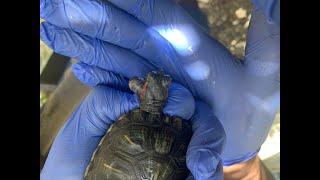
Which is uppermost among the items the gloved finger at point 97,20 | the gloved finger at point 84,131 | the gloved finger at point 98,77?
the gloved finger at point 97,20

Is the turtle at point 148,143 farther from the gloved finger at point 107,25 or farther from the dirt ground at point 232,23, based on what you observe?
the dirt ground at point 232,23

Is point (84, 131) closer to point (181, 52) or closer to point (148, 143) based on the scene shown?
point (148, 143)

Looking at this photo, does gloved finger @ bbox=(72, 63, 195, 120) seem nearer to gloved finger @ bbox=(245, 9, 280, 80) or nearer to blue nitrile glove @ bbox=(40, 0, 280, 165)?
blue nitrile glove @ bbox=(40, 0, 280, 165)

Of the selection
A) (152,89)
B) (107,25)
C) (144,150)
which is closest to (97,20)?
(107,25)

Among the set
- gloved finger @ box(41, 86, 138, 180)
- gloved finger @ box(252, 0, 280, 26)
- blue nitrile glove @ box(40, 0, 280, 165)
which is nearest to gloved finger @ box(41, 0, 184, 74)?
blue nitrile glove @ box(40, 0, 280, 165)

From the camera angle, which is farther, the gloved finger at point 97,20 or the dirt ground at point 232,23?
the dirt ground at point 232,23

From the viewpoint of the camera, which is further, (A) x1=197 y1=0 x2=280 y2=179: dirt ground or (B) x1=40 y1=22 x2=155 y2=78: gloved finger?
(A) x1=197 y1=0 x2=280 y2=179: dirt ground

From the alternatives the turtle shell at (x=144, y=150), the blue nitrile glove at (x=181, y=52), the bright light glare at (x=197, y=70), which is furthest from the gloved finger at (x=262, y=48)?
the turtle shell at (x=144, y=150)
